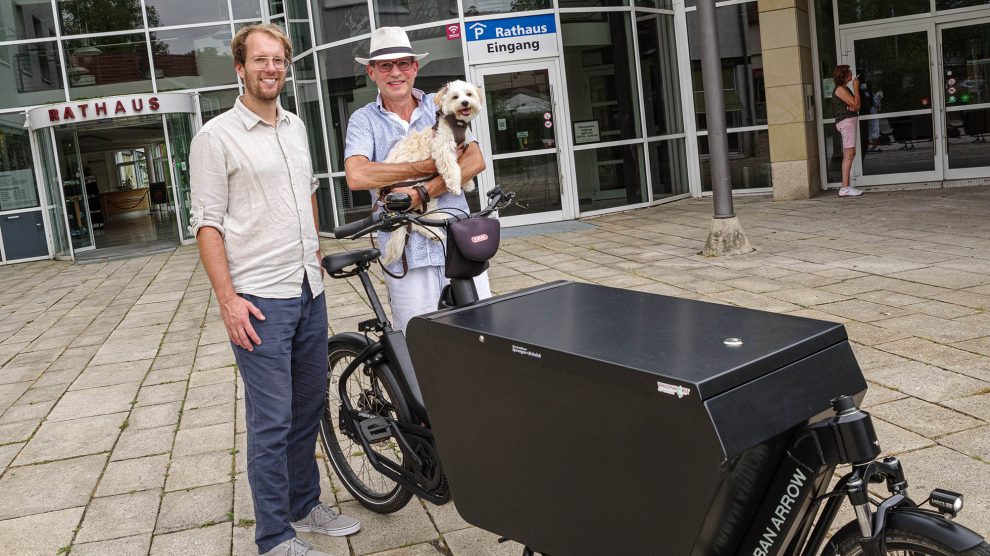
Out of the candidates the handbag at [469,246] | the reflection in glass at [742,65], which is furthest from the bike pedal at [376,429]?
the reflection in glass at [742,65]

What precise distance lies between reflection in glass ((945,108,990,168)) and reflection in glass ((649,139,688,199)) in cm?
374

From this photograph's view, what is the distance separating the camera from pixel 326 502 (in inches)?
154

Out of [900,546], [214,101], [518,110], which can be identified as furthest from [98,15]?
[900,546]

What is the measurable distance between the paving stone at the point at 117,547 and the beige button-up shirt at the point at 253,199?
1.29m

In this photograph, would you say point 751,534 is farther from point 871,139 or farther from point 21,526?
point 871,139

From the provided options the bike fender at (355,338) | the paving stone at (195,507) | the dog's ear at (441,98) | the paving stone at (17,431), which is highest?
the dog's ear at (441,98)

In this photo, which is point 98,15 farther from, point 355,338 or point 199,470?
point 355,338

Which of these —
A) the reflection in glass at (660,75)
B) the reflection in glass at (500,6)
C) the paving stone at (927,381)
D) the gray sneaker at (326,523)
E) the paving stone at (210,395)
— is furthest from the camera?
the reflection in glass at (660,75)

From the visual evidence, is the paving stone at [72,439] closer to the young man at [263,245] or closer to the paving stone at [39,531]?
the paving stone at [39,531]

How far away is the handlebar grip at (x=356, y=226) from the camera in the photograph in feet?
10.1

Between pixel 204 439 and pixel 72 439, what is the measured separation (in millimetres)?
863

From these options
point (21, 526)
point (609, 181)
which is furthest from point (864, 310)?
point (609, 181)

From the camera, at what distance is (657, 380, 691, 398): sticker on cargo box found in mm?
1772

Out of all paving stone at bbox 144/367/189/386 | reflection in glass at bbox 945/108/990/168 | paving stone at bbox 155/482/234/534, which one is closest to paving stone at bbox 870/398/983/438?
paving stone at bbox 155/482/234/534
